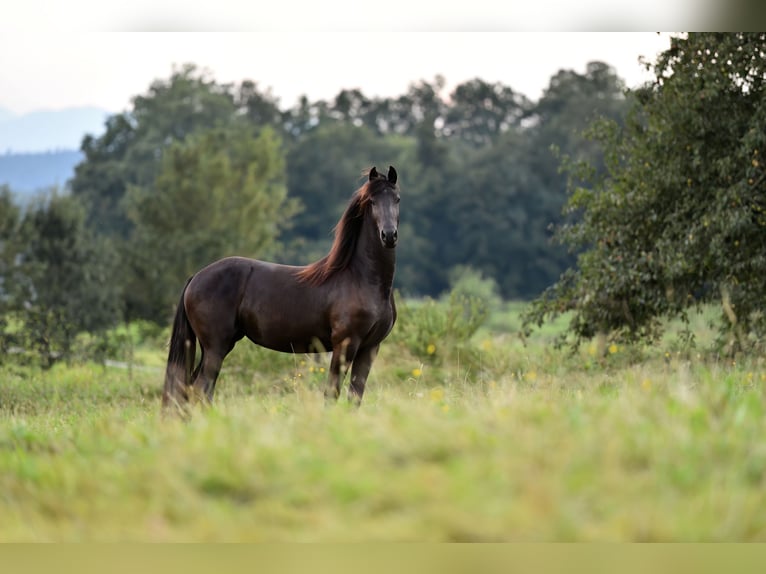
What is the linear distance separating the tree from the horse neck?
4629 mm

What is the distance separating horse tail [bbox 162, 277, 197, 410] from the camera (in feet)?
27.5

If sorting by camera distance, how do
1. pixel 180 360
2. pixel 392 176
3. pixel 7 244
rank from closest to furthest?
pixel 392 176
pixel 180 360
pixel 7 244

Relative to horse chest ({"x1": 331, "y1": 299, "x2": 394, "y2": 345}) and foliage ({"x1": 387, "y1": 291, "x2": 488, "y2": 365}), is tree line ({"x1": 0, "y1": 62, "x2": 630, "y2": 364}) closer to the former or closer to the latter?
foliage ({"x1": 387, "y1": 291, "x2": 488, "y2": 365})

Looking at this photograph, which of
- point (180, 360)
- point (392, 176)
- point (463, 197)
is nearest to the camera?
point (392, 176)

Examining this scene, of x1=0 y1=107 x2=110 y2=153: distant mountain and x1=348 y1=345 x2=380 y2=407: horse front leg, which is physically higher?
x1=0 y1=107 x2=110 y2=153: distant mountain

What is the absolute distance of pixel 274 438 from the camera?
495 centimetres

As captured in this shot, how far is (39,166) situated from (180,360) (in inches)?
2114

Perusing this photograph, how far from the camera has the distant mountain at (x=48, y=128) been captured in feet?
168

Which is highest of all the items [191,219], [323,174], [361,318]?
[323,174]

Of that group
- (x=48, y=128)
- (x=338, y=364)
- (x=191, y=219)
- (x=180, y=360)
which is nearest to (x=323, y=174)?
(x=48, y=128)

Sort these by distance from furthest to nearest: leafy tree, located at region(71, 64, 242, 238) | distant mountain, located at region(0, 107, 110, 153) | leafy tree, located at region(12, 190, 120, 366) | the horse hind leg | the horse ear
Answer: leafy tree, located at region(71, 64, 242, 238) < distant mountain, located at region(0, 107, 110, 153) < leafy tree, located at region(12, 190, 120, 366) < the horse hind leg < the horse ear

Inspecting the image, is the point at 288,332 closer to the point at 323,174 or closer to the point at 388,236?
the point at 388,236

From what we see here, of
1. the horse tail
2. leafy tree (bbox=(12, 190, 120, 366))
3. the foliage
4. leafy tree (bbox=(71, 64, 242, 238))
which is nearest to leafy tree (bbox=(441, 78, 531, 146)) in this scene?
leafy tree (bbox=(71, 64, 242, 238))

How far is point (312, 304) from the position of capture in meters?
8.25
